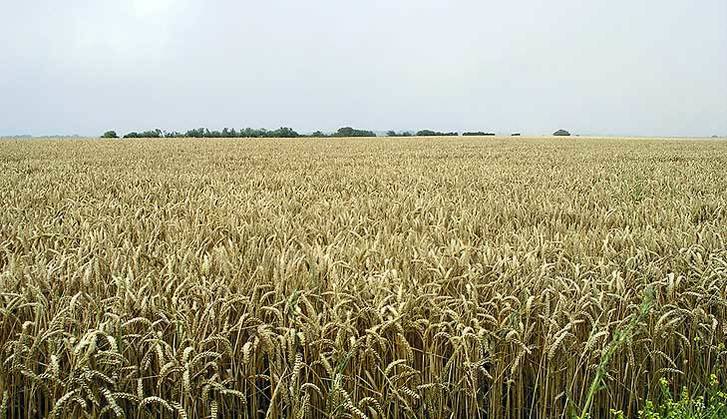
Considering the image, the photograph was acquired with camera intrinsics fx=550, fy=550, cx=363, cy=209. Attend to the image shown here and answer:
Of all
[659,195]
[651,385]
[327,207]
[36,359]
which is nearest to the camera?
[36,359]

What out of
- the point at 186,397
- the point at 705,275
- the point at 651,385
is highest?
the point at 705,275

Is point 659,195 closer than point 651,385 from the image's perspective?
No

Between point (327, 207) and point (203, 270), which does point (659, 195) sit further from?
point (203, 270)

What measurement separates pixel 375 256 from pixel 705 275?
1.56 metres

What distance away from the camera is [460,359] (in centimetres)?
195

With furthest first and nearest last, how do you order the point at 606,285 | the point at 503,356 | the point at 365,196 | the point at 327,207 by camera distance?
the point at 365,196, the point at 327,207, the point at 606,285, the point at 503,356

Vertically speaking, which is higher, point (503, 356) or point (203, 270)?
point (203, 270)

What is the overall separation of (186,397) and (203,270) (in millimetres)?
→ 886

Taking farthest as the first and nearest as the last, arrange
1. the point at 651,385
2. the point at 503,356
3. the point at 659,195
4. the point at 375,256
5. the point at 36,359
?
the point at 659,195
the point at 375,256
the point at 651,385
the point at 503,356
the point at 36,359

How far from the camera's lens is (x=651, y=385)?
7.20 feet

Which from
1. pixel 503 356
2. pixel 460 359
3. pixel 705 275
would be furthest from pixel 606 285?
pixel 460 359

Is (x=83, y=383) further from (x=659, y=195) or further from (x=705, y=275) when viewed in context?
(x=659, y=195)

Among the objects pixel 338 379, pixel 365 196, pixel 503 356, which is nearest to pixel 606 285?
pixel 503 356

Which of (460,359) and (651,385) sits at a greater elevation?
(460,359)
